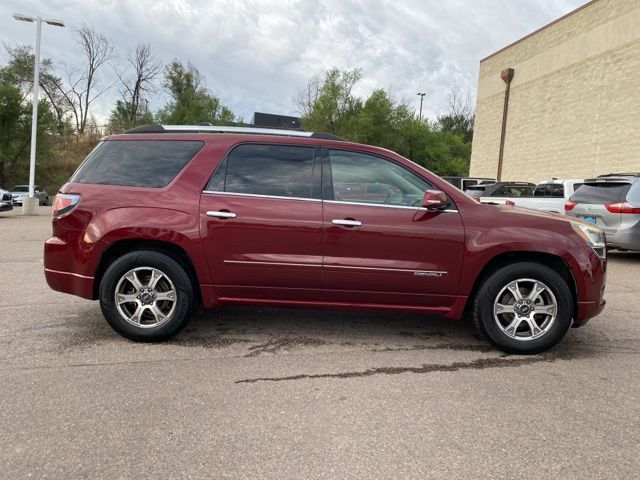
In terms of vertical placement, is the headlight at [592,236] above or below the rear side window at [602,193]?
below

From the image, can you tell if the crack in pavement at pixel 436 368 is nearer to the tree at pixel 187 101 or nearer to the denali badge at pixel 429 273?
the denali badge at pixel 429 273

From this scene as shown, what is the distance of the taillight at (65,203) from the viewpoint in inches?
166

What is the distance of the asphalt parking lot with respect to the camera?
2.52 metres

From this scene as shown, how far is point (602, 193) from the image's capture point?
978cm

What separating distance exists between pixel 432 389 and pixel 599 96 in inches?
859

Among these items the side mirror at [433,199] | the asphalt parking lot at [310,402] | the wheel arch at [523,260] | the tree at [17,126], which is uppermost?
the tree at [17,126]

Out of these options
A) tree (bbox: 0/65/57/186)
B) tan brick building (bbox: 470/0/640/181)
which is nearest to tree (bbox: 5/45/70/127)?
tree (bbox: 0/65/57/186)

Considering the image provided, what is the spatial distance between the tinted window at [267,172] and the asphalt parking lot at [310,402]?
1.38 m

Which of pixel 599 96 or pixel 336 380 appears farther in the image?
pixel 599 96

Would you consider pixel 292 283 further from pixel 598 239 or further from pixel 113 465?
pixel 598 239

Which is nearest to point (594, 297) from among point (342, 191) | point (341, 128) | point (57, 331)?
point (342, 191)

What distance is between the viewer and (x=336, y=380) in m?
3.54

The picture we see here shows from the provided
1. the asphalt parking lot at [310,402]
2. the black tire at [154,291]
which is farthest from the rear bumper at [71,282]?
the asphalt parking lot at [310,402]

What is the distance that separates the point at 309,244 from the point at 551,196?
10.6 metres
